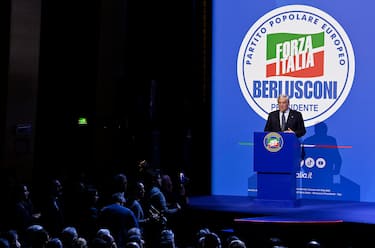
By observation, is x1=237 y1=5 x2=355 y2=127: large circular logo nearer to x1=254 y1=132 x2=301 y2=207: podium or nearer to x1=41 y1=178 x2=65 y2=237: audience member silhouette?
x1=254 y1=132 x2=301 y2=207: podium

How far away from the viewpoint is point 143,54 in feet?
46.4

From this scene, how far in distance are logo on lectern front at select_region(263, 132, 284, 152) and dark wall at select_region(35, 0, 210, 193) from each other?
438cm

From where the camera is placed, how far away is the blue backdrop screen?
9008 mm

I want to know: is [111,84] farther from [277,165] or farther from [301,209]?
[301,209]

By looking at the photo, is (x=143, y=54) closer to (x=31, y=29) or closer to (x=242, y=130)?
(x=31, y=29)

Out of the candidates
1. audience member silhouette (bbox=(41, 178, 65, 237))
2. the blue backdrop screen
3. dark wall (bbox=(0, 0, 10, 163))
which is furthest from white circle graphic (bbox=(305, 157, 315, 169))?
dark wall (bbox=(0, 0, 10, 163))

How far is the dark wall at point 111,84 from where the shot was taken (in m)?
13.1

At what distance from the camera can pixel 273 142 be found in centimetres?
808

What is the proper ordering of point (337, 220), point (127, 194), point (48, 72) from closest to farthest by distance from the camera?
1. point (337, 220)
2. point (127, 194)
3. point (48, 72)

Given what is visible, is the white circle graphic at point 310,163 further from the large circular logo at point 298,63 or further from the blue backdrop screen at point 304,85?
the large circular logo at point 298,63

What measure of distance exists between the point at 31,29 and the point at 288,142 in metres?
5.74

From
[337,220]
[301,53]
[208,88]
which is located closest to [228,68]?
[208,88]

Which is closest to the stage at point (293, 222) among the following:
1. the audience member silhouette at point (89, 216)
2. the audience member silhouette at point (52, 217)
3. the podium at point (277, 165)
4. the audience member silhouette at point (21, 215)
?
the podium at point (277, 165)

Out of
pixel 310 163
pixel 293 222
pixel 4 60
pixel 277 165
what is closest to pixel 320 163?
pixel 310 163
